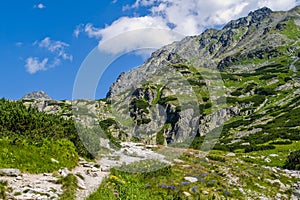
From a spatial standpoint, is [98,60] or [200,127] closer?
[98,60]

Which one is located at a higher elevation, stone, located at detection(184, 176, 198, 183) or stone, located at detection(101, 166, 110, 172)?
stone, located at detection(101, 166, 110, 172)

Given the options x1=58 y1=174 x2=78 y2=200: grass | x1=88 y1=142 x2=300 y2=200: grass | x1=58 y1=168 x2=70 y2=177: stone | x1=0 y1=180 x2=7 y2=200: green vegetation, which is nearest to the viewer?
x1=0 y1=180 x2=7 y2=200: green vegetation

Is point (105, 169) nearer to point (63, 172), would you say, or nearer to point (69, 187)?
point (63, 172)

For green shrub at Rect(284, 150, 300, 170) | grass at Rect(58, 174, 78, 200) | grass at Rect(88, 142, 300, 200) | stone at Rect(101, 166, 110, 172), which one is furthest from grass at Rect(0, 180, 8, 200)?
green shrub at Rect(284, 150, 300, 170)

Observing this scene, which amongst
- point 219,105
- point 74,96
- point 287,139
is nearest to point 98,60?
point 74,96

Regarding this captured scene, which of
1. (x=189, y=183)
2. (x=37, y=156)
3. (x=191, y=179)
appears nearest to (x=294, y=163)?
(x=191, y=179)


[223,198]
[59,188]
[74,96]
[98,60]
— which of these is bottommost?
[223,198]

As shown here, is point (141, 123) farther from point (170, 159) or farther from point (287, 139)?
point (170, 159)

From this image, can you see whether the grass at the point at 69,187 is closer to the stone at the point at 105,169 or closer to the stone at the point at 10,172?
the stone at the point at 10,172

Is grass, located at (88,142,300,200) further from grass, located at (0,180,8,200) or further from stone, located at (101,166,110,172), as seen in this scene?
grass, located at (0,180,8,200)

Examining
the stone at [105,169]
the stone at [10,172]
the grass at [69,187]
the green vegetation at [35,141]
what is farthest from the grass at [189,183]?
the stone at [10,172]

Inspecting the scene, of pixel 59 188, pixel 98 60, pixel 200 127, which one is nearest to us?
pixel 59 188

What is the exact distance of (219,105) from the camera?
171 meters

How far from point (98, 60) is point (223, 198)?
14.3 metres
